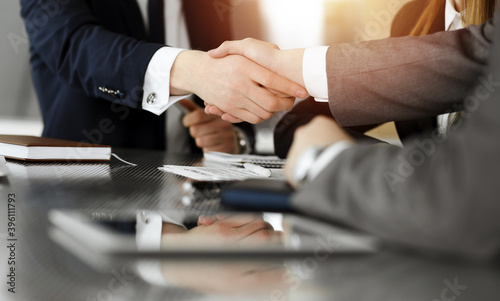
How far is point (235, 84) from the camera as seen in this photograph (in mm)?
1203

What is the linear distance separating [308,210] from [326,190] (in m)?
0.04

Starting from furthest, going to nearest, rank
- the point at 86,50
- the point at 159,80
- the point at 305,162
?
the point at 86,50 → the point at 159,80 → the point at 305,162

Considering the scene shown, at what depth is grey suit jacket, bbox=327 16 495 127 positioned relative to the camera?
0.82 m

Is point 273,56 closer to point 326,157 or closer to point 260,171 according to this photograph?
point 260,171

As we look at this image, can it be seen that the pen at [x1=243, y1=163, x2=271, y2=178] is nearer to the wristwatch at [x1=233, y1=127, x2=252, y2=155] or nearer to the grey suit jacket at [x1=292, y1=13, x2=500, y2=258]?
the grey suit jacket at [x1=292, y1=13, x2=500, y2=258]

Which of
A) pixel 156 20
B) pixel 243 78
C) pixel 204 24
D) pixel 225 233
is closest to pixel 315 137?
pixel 225 233

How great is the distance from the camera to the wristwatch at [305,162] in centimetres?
54

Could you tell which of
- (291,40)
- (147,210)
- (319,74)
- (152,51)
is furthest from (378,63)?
(291,40)

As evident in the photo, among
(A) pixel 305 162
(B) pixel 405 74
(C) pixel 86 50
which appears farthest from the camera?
(C) pixel 86 50

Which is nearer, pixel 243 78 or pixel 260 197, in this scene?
pixel 260 197

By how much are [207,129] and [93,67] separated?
451 millimetres

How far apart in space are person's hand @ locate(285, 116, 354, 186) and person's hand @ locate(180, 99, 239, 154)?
1056 millimetres

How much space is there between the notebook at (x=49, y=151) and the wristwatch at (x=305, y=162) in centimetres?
69

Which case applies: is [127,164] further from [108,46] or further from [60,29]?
[60,29]
